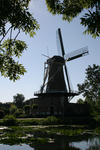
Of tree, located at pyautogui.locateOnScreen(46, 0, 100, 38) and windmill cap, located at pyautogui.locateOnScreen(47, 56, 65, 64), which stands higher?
windmill cap, located at pyautogui.locateOnScreen(47, 56, 65, 64)

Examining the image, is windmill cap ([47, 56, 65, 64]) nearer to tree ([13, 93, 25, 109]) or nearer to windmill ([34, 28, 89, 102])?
windmill ([34, 28, 89, 102])

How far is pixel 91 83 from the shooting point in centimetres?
3738

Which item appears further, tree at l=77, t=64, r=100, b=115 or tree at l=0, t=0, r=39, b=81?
tree at l=77, t=64, r=100, b=115

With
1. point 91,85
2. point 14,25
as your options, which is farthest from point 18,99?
point 14,25

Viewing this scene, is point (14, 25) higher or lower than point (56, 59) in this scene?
lower

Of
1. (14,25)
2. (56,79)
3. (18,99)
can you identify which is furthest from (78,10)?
(18,99)

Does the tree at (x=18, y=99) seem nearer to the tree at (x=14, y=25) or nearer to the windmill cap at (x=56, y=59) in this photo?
the windmill cap at (x=56, y=59)

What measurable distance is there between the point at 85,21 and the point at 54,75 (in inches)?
1017

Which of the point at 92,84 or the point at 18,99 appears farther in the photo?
the point at 18,99

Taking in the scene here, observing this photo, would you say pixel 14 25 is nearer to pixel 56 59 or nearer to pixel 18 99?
pixel 56 59

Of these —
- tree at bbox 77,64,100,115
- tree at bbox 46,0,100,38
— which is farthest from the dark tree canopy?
tree at bbox 46,0,100,38

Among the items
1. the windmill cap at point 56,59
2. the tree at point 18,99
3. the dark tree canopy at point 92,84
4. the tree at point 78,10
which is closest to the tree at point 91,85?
the dark tree canopy at point 92,84

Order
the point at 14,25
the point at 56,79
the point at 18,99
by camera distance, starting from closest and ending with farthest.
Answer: the point at 14,25
the point at 56,79
the point at 18,99

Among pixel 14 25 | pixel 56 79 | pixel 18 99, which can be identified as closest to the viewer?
pixel 14 25
